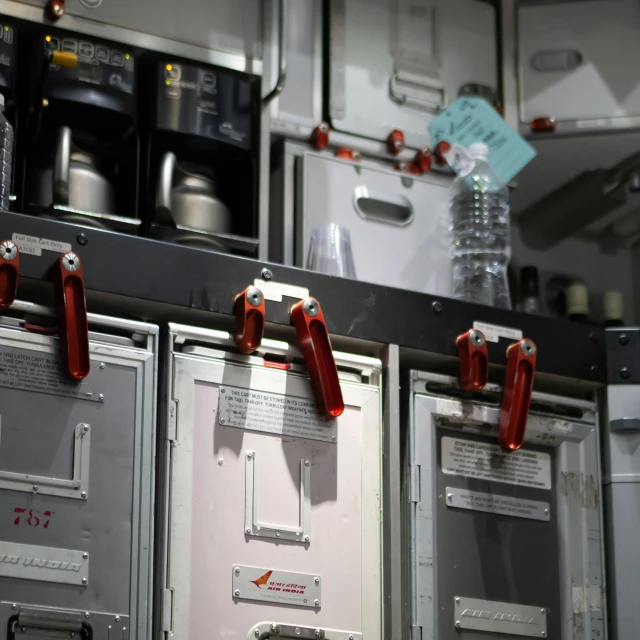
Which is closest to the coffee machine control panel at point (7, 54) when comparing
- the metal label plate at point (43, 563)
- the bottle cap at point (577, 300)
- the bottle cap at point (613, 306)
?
the metal label plate at point (43, 563)

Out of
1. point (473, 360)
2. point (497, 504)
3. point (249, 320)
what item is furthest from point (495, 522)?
point (249, 320)

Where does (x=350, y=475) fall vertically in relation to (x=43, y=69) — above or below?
below

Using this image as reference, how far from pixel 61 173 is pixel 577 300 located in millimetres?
1592

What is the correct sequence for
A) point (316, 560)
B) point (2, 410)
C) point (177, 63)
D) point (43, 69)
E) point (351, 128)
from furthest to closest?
1. point (351, 128)
2. point (177, 63)
3. point (43, 69)
4. point (316, 560)
5. point (2, 410)

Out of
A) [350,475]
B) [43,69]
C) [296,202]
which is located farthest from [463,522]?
[43,69]

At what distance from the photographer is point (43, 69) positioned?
2.47 m

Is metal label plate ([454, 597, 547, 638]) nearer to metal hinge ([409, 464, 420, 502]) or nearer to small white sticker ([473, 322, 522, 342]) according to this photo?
metal hinge ([409, 464, 420, 502])

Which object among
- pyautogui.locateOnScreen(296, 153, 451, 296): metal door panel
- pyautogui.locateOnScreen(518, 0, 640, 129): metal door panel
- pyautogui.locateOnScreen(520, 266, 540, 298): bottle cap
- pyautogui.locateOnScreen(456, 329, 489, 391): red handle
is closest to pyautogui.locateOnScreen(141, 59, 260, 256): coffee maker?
pyautogui.locateOnScreen(296, 153, 451, 296): metal door panel

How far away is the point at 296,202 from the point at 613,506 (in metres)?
0.97

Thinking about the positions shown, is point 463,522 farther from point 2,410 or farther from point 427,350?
point 2,410

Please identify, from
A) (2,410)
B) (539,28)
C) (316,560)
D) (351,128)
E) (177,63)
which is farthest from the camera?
(539,28)

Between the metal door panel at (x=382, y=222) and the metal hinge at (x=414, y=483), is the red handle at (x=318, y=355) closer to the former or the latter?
the metal hinge at (x=414, y=483)

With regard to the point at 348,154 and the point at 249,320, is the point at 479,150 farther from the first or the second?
the point at 249,320

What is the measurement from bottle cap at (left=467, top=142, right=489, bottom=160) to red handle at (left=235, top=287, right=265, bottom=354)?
0.81 metres
